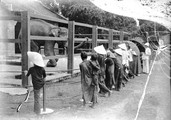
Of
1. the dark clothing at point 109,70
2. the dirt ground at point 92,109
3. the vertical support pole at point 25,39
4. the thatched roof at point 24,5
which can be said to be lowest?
the dirt ground at point 92,109

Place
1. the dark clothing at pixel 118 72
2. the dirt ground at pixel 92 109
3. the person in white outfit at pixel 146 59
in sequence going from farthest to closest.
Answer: the person in white outfit at pixel 146 59 < the dark clothing at pixel 118 72 < the dirt ground at pixel 92 109

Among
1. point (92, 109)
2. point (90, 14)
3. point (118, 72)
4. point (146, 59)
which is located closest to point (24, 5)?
point (92, 109)

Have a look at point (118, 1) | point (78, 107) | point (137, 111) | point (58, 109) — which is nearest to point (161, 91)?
point (137, 111)

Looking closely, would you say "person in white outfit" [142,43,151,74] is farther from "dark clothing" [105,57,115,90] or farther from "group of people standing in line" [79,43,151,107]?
"dark clothing" [105,57,115,90]

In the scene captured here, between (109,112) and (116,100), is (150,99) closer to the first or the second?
(116,100)

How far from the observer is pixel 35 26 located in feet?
21.7

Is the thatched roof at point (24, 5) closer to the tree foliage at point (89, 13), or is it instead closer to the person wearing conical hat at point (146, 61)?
the tree foliage at point (89, 13)

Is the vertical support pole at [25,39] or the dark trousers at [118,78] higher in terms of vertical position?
the vertical support pole at [25,39]

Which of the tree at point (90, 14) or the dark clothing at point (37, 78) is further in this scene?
the tree at point (90, 14)

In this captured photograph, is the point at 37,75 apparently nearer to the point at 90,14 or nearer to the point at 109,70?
the point at 109,70

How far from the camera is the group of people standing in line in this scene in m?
3.98

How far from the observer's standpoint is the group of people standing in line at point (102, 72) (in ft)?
13.1

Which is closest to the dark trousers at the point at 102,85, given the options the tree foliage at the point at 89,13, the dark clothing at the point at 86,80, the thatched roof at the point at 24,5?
the dark clothing at the point at 86,80

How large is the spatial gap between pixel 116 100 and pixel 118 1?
3.03 metres
